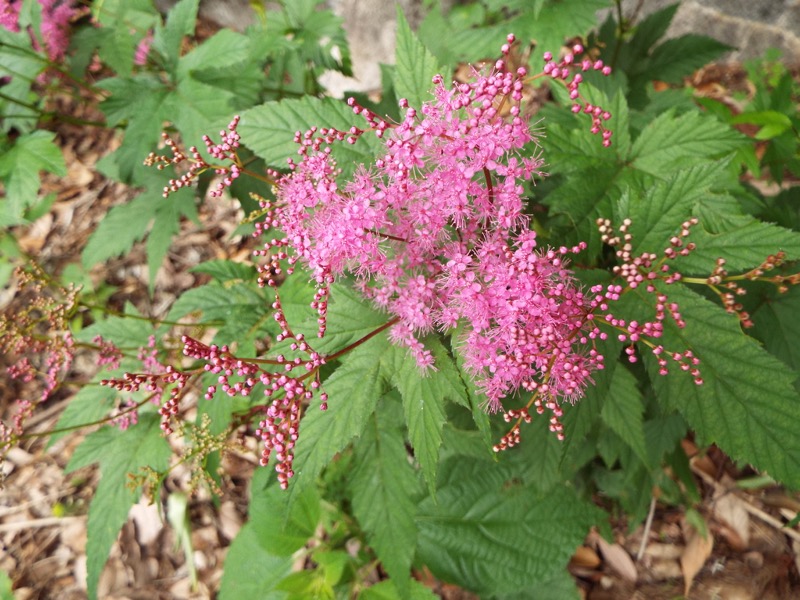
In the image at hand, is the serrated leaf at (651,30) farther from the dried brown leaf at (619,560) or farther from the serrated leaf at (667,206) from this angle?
the dried brown leaf at (619,560)

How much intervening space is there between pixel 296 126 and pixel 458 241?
29.7 inches

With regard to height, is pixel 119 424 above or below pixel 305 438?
below

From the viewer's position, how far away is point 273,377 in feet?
4.61

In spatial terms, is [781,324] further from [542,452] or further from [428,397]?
[428,397]

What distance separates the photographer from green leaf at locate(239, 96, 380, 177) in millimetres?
1866

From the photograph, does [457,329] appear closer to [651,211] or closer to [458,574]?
[651,211]

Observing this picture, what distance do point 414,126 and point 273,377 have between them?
729 millimetres

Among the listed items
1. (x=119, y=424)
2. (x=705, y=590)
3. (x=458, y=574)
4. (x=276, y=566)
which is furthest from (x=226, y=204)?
(x=705, y=590)

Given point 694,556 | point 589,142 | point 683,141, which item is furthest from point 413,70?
point 694,556

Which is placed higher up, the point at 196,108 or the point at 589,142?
the point at 589,142

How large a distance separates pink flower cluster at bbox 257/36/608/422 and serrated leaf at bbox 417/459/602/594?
3.71ft

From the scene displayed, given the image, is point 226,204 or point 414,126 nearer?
point 414,126

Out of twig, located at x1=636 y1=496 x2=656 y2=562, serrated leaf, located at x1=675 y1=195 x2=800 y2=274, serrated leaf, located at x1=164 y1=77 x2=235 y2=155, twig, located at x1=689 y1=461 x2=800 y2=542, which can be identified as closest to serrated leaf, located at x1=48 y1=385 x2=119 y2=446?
serrated leaf, located at x1=164 y1=77 x2=235 y2=155

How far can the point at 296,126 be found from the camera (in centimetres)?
188
